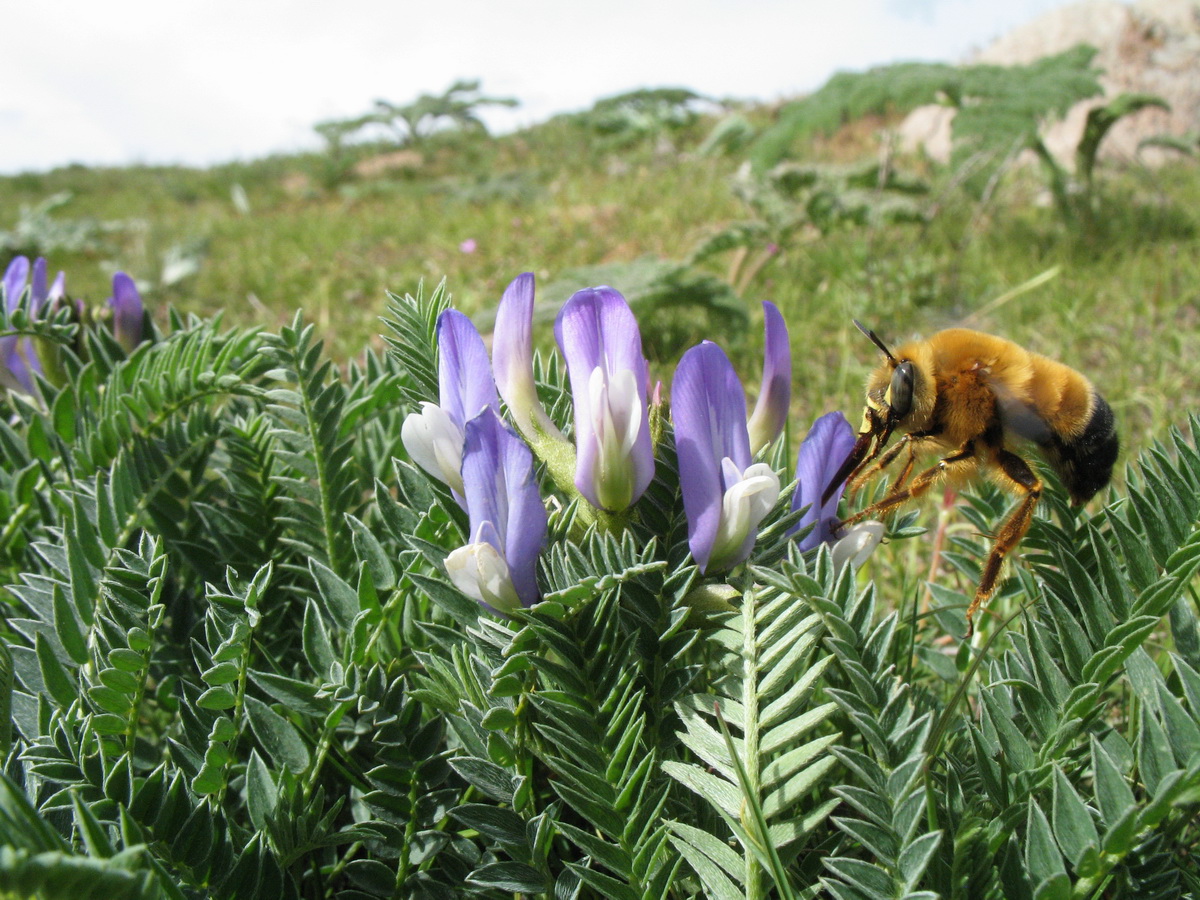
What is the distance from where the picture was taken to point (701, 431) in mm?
745

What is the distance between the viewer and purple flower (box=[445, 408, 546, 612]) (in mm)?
711

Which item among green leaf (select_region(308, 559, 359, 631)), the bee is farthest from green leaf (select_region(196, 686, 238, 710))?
the bee

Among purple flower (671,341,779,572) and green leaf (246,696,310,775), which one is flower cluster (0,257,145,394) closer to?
green leaf (246,696,310,775)

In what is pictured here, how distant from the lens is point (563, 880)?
788 mm

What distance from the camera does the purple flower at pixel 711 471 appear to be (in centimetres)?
73

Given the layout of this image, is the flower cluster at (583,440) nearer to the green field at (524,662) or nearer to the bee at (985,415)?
the green field at (524,662)

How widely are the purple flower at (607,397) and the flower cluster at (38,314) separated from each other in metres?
0.99

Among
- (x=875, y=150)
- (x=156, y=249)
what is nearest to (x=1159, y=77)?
(x=875, y=150)

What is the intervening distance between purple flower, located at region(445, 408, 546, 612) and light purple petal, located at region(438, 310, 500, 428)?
0.22 feet

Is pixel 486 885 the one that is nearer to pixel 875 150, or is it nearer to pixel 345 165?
pixel 875 150

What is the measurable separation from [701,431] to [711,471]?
1.4 inches

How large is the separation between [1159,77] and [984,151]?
5017 millimetres

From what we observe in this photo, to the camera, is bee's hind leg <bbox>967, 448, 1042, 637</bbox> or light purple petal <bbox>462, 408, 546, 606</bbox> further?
bee's hind leg <bbox>967, 448, 1042, 637</bbox>

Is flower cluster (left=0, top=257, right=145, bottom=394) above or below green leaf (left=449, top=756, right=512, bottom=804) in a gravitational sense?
above
